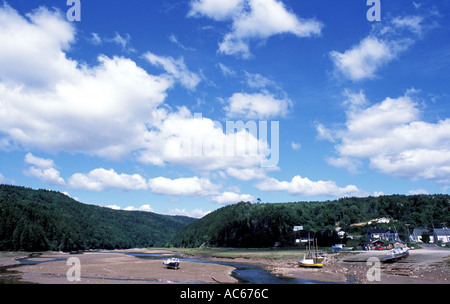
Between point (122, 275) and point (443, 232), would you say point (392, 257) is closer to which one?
point (122, 275)

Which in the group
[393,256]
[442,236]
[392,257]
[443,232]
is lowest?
[442,236]

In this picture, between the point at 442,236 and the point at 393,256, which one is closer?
the point at 393,256

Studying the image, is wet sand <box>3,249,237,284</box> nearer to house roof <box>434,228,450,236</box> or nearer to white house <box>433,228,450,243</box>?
white house <box>433,228,450,243</box>

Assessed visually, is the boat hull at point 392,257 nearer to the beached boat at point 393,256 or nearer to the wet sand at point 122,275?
the beached boat at point 393,256

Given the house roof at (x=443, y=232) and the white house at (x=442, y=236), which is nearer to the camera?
the white house at (x=442, y=236)

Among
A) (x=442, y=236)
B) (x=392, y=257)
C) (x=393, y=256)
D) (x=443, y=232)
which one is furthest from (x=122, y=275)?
(x=443, y=232)

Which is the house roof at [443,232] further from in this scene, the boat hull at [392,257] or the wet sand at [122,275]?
the wet sand at [122,275]

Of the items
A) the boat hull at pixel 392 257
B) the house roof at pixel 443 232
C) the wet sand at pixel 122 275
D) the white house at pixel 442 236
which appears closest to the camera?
the wet sand at pixel 122 275

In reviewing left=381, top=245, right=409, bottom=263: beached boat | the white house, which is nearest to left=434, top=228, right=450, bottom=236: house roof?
the white house

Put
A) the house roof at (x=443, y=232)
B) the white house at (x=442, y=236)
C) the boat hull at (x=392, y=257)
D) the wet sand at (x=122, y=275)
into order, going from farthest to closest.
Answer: the house roof at (x=443, y=232)
the white house at (x=442, y=236)
the boat hull at (x=392, y=257)
the wet sand at (x=122, y=275)

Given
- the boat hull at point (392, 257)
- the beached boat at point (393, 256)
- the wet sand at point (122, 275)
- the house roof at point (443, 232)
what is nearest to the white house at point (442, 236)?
the house roof at point (443, 232)

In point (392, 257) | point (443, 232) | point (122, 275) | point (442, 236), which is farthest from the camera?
point (443, 232)

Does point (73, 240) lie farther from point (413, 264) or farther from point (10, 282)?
point (413, 264)
